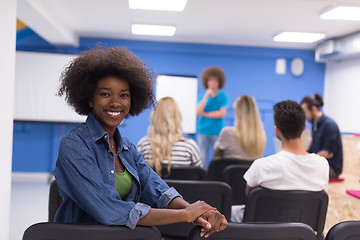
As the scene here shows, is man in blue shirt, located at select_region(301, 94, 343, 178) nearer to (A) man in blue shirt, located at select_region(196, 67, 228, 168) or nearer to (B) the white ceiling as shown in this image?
(B) the white ceiling

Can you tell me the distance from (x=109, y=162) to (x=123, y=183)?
0.12 meters

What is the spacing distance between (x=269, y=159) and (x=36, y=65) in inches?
194

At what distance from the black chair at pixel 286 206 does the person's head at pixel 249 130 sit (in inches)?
44.2

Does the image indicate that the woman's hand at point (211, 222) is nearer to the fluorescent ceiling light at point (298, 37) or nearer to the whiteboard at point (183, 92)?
the fluorescent ceiling light at point (298, 37)

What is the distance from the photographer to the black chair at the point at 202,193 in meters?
1.85

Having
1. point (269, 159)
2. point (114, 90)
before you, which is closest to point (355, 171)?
point (269, 159)

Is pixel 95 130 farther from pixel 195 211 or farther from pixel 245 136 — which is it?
pixel 245 136

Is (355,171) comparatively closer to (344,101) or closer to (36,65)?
(344,101)

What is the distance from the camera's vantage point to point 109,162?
1.26m

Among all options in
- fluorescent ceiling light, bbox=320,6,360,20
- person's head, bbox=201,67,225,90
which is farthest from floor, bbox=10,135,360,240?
person's head, bbox=201,67,225,90

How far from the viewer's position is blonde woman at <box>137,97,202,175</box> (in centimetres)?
250

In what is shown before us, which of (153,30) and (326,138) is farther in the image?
(153,30)

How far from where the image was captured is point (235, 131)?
3047mm

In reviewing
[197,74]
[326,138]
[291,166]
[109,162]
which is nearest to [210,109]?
[197,74]
